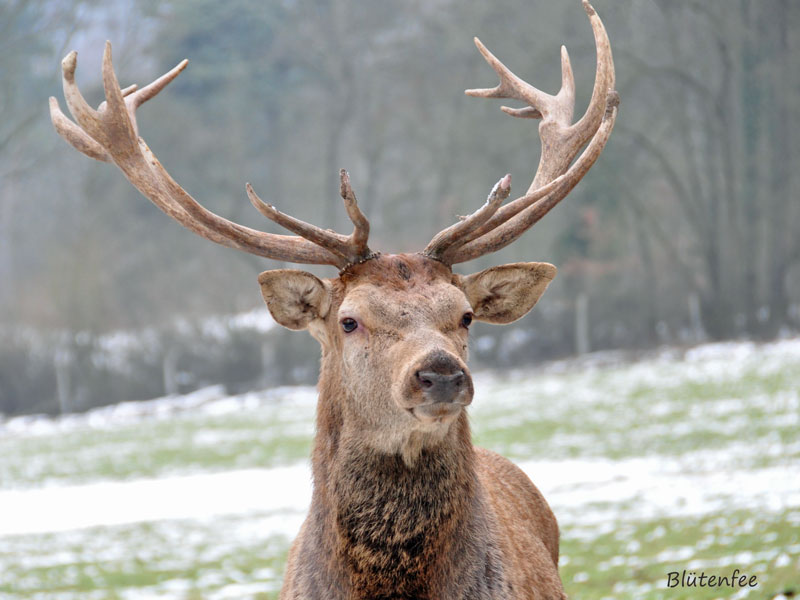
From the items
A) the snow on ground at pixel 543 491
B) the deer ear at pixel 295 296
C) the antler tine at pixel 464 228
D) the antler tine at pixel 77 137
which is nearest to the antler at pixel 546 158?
the antler tine at pixel 464 228

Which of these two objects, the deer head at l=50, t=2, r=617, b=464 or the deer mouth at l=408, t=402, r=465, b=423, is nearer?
the deer mouth at l=408, t=402, r=465, b=423

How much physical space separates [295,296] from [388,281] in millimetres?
449

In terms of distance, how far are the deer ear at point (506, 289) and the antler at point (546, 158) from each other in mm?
133

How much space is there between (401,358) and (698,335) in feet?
87.8

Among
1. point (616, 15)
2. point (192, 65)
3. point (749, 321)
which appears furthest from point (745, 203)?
point (192, 65)

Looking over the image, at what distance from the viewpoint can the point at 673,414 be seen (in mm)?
17375

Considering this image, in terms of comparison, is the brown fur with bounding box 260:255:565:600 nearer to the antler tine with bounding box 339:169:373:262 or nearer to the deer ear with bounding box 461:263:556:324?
the antler tine with bounding box 339:169:373:262

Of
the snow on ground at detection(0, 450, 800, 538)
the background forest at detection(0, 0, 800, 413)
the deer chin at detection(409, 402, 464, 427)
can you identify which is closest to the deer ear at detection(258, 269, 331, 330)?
the deer chin at detection(409, 402, 464, 427)

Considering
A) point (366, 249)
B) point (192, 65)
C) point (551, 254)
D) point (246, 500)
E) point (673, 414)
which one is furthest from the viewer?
point (192, 65)

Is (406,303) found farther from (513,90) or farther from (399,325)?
(513,90)

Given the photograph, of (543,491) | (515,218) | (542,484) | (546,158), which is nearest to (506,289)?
(515,218)

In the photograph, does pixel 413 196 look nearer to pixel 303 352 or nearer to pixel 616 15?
pixel 303 352

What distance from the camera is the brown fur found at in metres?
3.77

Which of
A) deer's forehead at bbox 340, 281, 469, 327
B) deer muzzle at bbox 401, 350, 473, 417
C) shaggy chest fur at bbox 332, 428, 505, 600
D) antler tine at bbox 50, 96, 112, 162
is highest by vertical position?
antler tine at bbox 50, 96, 112, 162
